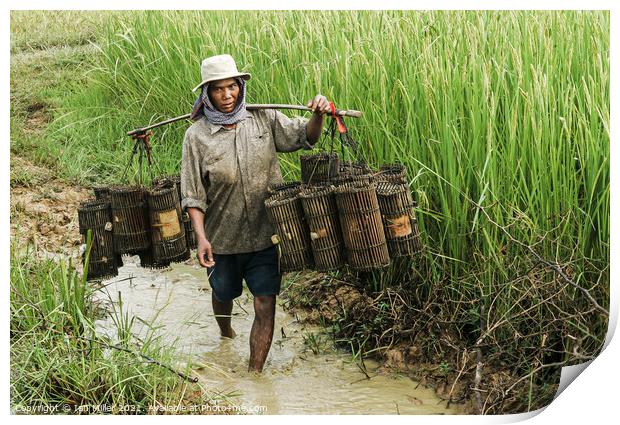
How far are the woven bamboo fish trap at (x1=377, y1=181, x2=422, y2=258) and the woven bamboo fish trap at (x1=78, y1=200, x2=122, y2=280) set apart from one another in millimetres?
1386

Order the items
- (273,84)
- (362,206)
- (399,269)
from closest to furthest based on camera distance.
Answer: (362,206) → (399,269) → (273,84)

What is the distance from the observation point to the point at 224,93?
4.12 m

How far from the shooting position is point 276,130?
4.29 metres

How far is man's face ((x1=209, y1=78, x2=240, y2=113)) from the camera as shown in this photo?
4.10m

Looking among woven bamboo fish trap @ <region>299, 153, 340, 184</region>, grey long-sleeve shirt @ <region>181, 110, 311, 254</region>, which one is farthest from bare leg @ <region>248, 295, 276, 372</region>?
woven bamboo fish trap @ <region>299, 153, 340, 184</region>

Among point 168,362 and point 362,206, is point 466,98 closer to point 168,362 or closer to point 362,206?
point 362,206

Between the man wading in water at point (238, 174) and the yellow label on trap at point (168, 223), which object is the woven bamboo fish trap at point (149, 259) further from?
the man wading in water at point (238, 174)

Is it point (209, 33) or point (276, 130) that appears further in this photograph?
point (209, 33)

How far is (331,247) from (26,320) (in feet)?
4.86

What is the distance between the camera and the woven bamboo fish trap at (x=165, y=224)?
14.6 feet

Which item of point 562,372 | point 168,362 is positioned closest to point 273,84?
point 168,362

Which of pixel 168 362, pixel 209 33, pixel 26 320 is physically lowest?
pixel 168 362

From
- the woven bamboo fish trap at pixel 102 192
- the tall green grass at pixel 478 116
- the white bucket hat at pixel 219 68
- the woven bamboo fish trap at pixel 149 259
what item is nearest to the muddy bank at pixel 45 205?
the woven bamboo fish trap at pixel 102 192

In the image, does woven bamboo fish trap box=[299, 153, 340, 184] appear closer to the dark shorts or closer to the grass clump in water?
the dark shorts
